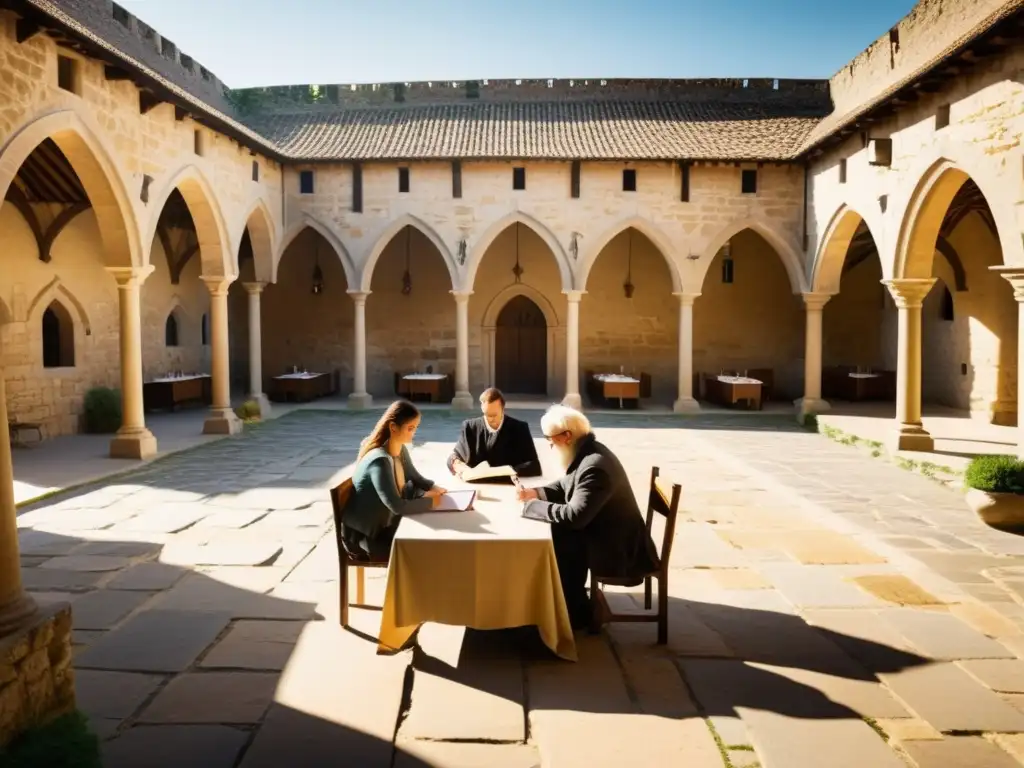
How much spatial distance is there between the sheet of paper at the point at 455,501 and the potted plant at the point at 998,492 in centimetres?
520

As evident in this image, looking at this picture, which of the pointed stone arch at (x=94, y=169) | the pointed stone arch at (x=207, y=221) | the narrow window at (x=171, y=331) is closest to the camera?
the pointed stone arch at (x=94, y=169)

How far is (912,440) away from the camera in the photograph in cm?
1124

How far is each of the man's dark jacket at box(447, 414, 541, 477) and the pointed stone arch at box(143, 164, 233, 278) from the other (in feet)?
27.0

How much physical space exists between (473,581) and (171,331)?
15.7 metres

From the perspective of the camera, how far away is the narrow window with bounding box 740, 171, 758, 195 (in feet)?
55.7

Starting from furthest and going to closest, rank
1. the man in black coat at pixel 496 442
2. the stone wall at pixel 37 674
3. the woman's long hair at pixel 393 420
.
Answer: the man in black coat at pixel 496 442 → the woman's long hair at pixel 393 420 → the stone wall at pixel 37 674

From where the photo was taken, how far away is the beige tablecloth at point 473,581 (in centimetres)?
416

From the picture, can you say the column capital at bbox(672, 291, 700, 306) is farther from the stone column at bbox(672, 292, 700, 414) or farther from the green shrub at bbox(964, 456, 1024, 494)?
the green shrub at bbox(964, 456, 1024, 494)

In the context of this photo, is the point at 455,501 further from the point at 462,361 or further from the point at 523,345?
the point at 523,345

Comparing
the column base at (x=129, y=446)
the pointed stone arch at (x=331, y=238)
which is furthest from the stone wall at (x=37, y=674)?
the pointed stone arch at (x=331, y=238)

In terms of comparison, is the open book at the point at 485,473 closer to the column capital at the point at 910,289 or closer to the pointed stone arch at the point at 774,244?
the column capital at the point at 910,289

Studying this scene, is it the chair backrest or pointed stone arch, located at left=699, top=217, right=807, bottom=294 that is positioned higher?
pointed stone arch, located at left=699, top=217, right=807, bottom=294

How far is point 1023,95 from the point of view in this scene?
328 inches

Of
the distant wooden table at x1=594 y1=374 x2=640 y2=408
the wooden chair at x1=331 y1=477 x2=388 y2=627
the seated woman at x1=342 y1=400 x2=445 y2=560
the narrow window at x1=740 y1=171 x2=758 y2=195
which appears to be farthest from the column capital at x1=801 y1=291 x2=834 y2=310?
the wooden chair at x1=331 y1=477 x2=388 y2=627
